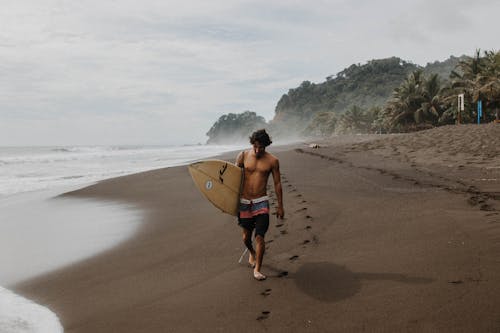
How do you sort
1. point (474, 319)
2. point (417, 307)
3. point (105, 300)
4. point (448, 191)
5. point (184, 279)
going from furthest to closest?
1. point (448, 191)
2. point (184, 279)
3. point (105, 300)
4. point (417, 307)
5. point (474, 319)

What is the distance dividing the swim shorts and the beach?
0.49 metres

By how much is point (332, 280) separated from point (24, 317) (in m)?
2.91

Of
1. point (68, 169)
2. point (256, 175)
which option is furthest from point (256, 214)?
point (68, 169)

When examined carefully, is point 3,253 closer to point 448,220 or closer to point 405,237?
point 405,237

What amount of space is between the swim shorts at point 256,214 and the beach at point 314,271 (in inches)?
19.3

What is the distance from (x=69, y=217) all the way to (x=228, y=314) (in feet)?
19.6

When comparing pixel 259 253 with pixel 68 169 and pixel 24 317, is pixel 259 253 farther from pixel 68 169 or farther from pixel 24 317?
pixel 68 169

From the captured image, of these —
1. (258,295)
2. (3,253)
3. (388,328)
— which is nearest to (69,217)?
(3,253)

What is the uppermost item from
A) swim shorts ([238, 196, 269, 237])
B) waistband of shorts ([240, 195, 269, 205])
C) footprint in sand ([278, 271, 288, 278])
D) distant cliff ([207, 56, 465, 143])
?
distant cliff ([207, 56, 465, 143])

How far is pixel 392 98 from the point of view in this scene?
42188 mm

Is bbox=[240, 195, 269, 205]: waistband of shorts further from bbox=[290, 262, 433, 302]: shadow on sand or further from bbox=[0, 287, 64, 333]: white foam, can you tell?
bbox=[0, 287, 64, 333]: white foam

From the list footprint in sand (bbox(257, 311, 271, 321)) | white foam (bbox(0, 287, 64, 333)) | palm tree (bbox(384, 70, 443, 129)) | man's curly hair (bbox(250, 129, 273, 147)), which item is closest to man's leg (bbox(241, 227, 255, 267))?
man's curly hair (bbox(250, 129, 273, 147))

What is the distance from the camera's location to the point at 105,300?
4.14 metres

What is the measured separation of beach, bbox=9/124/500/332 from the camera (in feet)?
10.9
